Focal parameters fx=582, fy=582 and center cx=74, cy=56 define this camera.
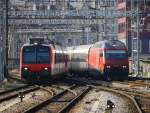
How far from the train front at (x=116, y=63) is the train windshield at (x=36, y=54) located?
4.86 meters

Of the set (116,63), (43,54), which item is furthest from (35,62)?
(116,63)

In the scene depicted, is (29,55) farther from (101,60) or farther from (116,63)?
(116,63)

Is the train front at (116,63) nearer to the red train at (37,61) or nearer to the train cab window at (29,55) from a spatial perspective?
the red train at (37,61)

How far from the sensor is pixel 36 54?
33.8 metres

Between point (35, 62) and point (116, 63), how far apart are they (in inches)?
240

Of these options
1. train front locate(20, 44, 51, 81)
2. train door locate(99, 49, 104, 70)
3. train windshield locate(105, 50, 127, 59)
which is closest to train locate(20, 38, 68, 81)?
train front locate(20, 44, 51, 81)

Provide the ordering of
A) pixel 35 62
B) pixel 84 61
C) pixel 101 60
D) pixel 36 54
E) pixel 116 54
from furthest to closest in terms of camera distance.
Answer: pixel 84 61, pixel 101 60, pixel 116 54, pixel 36 54, pixel 35 62

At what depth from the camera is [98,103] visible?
20516mm

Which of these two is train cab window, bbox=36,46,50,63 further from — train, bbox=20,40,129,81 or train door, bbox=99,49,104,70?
train door, bbox=99,49,104,70

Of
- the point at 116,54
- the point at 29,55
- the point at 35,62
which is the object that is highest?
the point at 29,55

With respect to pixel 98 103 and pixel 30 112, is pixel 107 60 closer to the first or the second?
pixel 98 103

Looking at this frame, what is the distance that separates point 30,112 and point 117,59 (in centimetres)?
2088

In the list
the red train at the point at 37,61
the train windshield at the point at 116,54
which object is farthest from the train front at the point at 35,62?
the train windshield at the point at 116,54

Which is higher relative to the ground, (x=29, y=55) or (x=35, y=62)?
(x=29, y=55)
